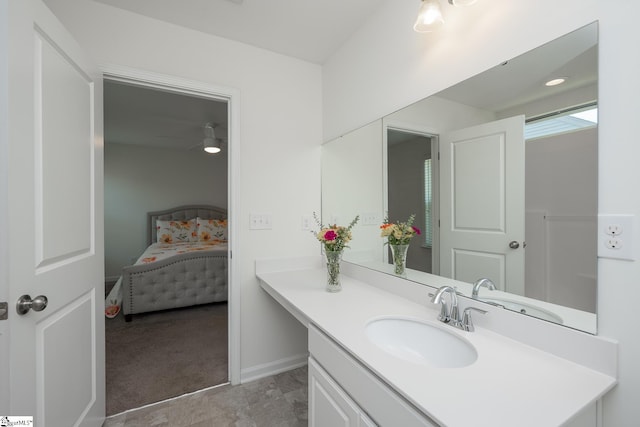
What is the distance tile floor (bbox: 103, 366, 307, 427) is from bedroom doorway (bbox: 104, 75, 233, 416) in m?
0.10

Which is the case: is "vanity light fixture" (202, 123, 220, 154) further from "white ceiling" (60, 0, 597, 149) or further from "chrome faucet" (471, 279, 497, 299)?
"chrome faucet" (471, 279, 497, 299)

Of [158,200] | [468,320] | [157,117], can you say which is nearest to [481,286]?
[468,320]

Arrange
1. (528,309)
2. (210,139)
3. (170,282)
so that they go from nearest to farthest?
(528,309)
(170,282)
(210,139)

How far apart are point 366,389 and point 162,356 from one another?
215cm

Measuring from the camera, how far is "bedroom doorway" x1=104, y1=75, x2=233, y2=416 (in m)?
1.91

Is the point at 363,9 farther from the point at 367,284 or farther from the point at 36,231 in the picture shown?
the point at 36,231

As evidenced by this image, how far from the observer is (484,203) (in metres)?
1.14

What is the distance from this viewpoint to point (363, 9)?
1580 mm

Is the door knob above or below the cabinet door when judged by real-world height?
above

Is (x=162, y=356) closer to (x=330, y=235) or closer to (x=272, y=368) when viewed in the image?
(x=272, y=368)

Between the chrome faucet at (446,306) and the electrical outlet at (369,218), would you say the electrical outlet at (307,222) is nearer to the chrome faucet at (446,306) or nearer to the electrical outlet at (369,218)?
the electrical outlet at (369,218)

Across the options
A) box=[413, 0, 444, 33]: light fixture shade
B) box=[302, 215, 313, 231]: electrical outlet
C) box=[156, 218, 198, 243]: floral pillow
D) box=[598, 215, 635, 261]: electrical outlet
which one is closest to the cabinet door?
box=[598, 215, 635, 261]: electrical outlet

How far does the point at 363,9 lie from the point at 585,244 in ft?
5.19

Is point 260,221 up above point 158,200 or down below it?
below
